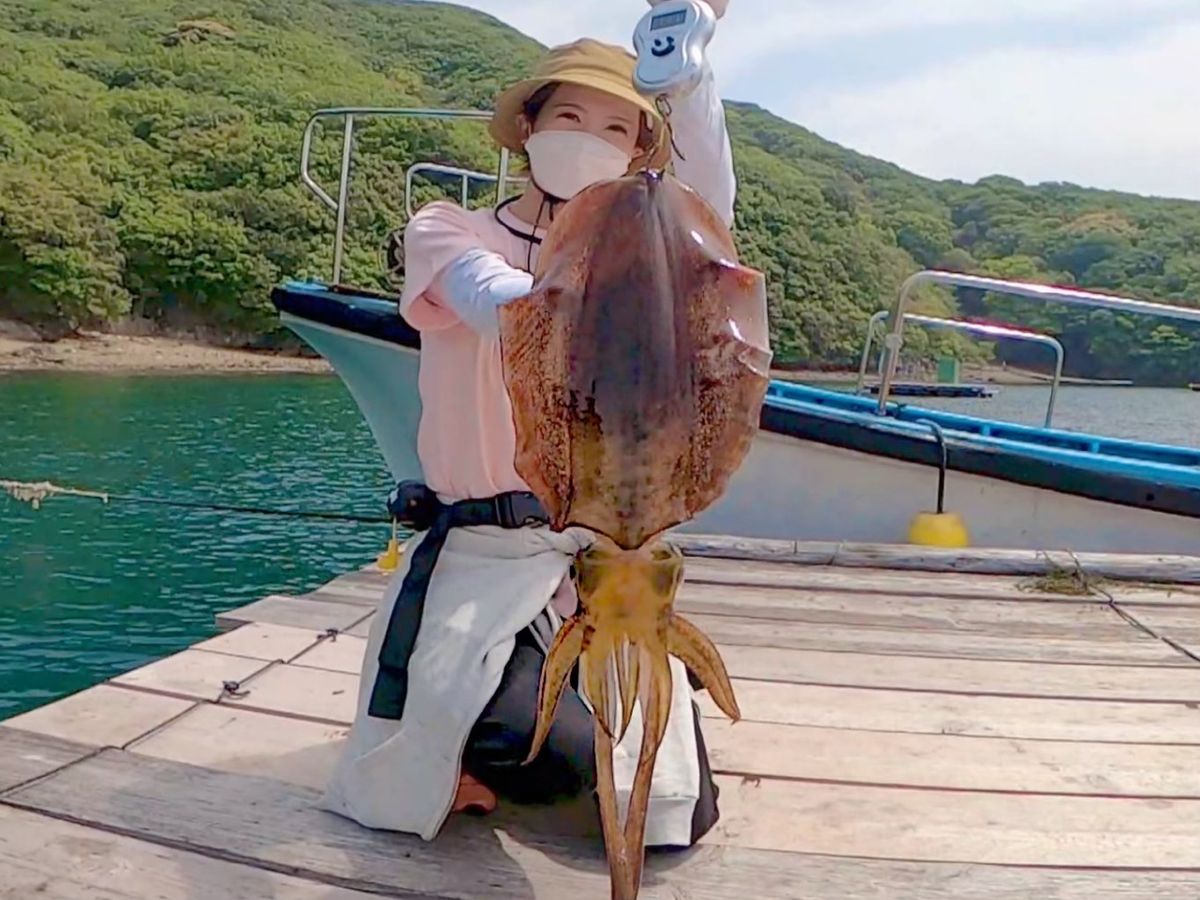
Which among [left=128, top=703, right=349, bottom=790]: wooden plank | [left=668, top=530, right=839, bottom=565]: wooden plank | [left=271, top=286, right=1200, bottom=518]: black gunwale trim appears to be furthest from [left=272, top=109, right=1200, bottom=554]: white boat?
[left=128, top=703, right=349, bottom=790]: wooden plank

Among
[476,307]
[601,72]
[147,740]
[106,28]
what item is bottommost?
[147,740]

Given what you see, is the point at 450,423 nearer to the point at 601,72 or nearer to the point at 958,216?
the point at 601,72

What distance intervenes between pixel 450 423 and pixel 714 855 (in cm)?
107

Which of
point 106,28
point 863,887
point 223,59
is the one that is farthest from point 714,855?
point 106,28

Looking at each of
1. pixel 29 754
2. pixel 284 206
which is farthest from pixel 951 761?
pixel 284 206

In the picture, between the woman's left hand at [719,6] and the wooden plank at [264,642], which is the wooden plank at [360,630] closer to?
the wooden plank at [264,642]

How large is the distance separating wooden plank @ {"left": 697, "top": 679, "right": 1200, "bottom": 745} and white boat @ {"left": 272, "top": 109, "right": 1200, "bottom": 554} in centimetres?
307

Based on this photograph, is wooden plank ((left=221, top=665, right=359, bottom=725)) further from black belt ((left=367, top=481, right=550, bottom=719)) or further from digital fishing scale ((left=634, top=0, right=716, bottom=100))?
digital fishing scale ((left=634, top=0, right=716, bottom=100))

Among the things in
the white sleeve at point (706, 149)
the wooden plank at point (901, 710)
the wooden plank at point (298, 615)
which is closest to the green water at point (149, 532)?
the wooden plank at point (298, 615)

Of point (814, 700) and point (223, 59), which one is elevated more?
point (223, 59)

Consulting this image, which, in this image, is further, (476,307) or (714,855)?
(714,855)

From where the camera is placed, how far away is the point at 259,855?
7.76ft

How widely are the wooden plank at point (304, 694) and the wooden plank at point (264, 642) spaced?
0.16 m

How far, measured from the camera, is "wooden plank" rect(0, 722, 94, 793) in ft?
8.79
